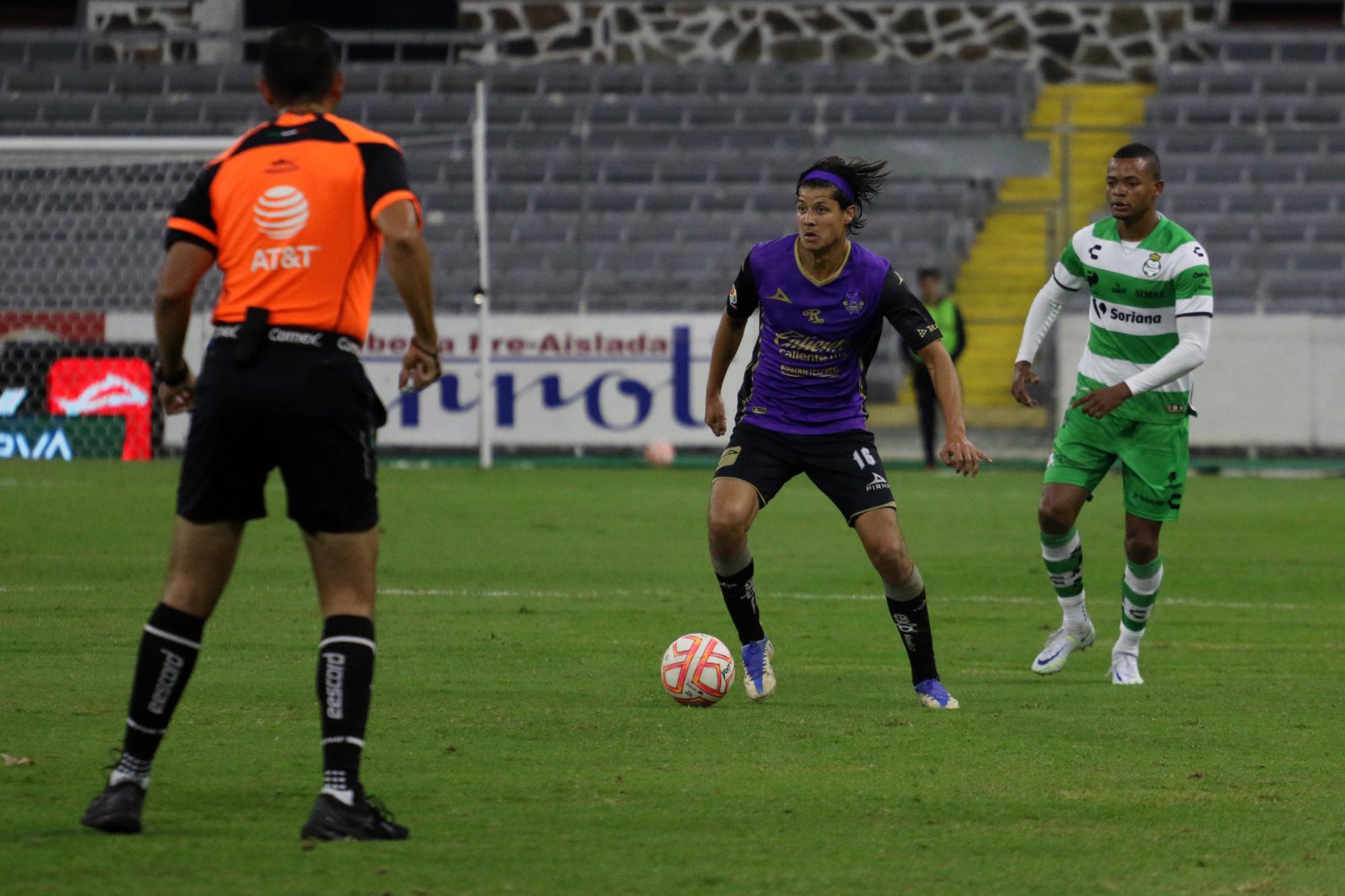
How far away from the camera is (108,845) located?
451 cm

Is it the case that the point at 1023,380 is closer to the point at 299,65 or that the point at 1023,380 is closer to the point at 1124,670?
the point at 1124,670

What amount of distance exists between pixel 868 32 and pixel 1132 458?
70.0 ft

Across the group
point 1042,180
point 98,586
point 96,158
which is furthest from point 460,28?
point 98,586

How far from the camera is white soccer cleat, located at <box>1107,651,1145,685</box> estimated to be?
7.81 meters

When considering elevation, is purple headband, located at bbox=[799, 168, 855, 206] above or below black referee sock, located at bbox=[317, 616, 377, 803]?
above

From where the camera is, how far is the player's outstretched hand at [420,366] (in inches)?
188

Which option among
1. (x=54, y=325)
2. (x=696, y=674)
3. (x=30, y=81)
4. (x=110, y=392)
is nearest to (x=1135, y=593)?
(x=696, y=674)

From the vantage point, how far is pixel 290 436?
184 inches

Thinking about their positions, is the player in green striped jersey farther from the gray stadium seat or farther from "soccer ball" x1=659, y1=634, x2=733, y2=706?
the gray stadium seat

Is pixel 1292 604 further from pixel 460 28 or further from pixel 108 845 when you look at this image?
pixel 460 28

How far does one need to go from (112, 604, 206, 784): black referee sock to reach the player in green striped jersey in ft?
13.8

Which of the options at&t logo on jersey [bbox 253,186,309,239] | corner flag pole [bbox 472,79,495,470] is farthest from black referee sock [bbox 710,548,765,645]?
corner flag pole [bbox 472,79,495,470]

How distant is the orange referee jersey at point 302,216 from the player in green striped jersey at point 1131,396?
3927mm

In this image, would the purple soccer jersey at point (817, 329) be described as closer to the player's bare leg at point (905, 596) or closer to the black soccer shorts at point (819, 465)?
the black soccer shorts at point (819, 465)
